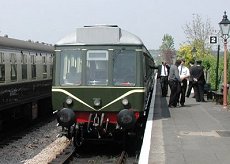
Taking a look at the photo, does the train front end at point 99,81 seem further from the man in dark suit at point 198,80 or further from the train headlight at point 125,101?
the man in dark suit at point 198,80

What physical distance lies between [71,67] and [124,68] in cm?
127

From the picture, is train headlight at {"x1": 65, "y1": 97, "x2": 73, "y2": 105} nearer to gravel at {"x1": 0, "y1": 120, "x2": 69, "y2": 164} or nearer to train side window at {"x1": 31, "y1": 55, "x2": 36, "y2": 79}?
gravel at {"x1": 0, "y1": 120, "x2": 69, "y2": 164}

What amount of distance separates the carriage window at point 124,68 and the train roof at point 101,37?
285 mm

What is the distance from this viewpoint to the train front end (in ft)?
37.0

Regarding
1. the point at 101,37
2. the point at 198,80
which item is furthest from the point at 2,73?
the point at 198,80

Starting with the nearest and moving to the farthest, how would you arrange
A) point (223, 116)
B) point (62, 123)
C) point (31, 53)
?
point (62, 123) → point (223, 116) → point (31, 53)

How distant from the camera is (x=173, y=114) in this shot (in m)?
14.6

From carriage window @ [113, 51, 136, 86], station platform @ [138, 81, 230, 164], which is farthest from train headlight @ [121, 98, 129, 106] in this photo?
station platform @ [138, 81, 230, 164]

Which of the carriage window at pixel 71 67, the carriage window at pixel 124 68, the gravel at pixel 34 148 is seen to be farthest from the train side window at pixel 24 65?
the carriage window at pixel 124 68

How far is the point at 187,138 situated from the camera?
1012 centimetres

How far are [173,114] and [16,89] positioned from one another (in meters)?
4.97

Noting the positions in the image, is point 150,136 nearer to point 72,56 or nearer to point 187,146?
point 187,146

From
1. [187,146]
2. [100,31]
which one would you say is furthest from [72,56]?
[187,146]

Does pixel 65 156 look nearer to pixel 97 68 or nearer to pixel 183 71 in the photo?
pixel 97 68
